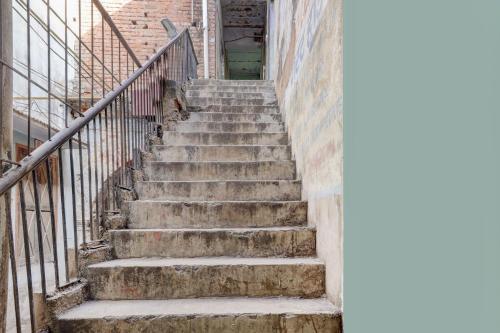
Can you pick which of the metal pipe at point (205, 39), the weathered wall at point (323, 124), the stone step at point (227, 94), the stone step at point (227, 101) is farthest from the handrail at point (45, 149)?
the metal pipe at point (205, 39)

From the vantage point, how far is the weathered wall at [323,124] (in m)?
1.55

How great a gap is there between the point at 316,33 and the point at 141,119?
2.11 metres

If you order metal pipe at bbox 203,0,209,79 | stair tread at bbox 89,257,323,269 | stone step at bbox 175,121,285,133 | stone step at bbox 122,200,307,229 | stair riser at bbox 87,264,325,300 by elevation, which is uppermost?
metal pipe at bbox 203,0,209,79

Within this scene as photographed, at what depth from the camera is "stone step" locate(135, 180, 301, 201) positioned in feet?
9.07

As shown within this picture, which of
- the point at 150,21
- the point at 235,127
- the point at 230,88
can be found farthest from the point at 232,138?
the point at 150,21

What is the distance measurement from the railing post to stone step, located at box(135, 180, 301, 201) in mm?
1158

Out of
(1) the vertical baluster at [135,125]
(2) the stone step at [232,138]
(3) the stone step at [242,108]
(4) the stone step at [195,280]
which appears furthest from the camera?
(3) the stone step at [242,108]

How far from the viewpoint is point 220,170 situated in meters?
3.07

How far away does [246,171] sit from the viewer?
3.09 metres

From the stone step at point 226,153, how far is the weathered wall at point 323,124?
61cm

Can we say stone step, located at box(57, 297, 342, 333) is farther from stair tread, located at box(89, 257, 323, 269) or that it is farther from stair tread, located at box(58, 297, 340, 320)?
stair tread, located at box(89, 257, 323, 269)

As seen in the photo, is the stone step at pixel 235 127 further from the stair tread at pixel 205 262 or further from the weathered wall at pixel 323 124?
the stair tread at pixel 205 262

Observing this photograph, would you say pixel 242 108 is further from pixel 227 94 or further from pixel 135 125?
pixel 135 125

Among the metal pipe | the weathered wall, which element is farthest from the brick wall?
the weathered wall
